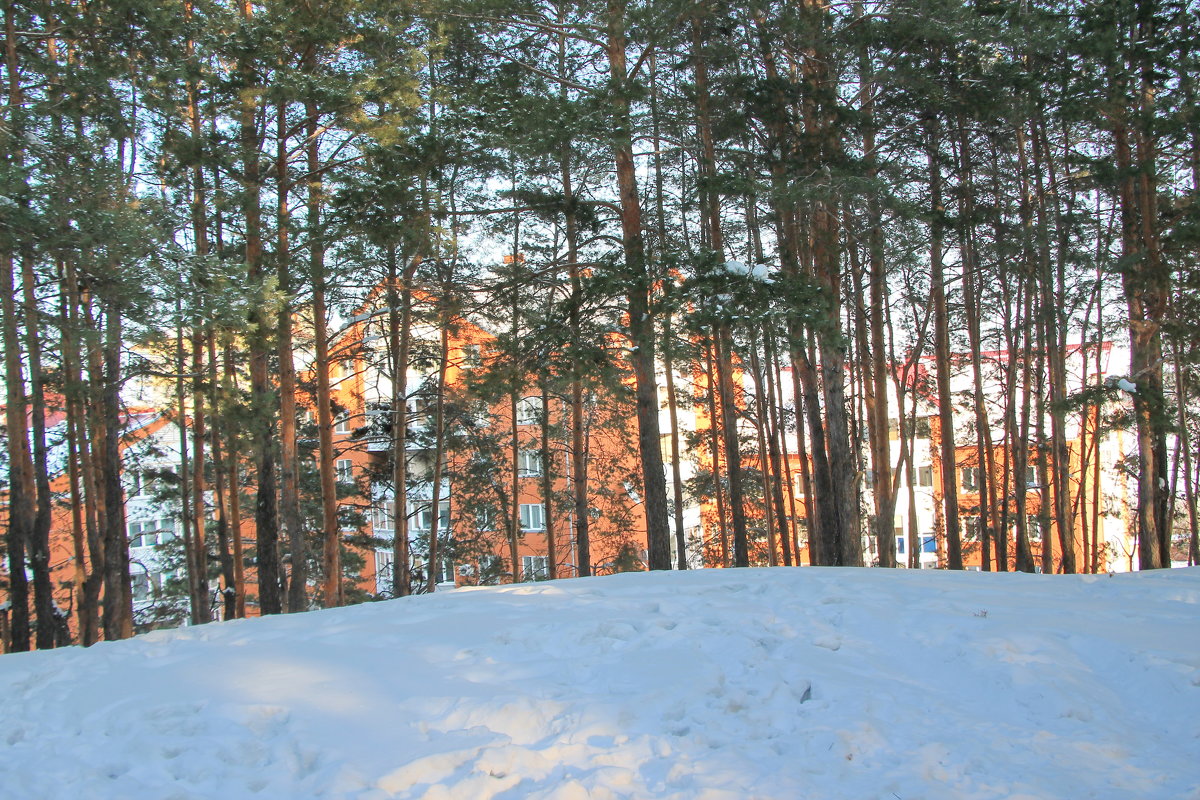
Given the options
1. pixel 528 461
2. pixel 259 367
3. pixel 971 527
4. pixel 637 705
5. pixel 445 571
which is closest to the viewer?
pixel 637 705

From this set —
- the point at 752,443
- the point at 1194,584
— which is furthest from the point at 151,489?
the point at 1194,584

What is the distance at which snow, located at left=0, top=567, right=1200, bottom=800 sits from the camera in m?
3.84

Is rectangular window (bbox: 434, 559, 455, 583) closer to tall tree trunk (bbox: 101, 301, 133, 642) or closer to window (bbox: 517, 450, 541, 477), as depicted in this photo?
window (bbox: 517, 450, 541, 477)

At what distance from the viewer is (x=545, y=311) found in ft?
41.0

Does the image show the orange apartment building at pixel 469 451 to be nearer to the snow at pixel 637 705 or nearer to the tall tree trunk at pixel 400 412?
the tall tree trunk at pixel 400 412

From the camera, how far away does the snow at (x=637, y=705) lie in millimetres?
3844

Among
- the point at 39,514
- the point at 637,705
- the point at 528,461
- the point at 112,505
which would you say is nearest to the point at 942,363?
the point at 637,705

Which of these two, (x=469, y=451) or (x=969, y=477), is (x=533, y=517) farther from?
(x=969, y=477)

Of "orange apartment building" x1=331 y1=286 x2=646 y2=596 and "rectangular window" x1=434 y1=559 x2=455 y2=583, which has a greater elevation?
"orange apartment building" x1=331 y1=286 x2=646 y2=596

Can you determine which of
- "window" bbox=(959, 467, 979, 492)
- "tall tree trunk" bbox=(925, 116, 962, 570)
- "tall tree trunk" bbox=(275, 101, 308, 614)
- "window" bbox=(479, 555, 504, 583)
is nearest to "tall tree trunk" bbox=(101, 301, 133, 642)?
"tall tree trunk" bbox=(275, 101, 308, 614)

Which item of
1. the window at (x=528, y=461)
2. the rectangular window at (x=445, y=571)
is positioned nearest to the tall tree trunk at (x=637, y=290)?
the window at (x=528, y=461)

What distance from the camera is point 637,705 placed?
15.3ft

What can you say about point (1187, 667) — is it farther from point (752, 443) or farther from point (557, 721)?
point (752, 443)

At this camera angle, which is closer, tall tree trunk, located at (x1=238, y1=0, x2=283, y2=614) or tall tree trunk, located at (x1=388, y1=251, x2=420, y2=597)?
tall tree trunk, located at (x1=238, y1=0, x2=283, y2=614)
